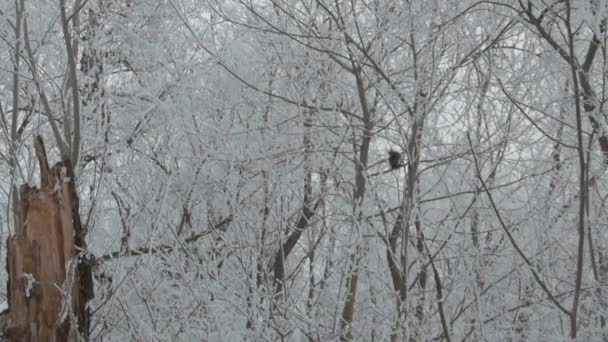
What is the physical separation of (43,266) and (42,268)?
0.01 meters

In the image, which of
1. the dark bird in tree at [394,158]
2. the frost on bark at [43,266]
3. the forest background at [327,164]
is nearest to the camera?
the frost on bark at [43,266]

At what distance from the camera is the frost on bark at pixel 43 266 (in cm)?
352

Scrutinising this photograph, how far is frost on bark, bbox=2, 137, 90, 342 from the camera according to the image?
352 cm

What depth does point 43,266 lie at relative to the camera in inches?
141

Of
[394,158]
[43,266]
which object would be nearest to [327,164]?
[394,158]

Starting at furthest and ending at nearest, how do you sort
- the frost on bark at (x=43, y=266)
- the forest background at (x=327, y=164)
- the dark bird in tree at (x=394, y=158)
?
the dark bird in tree at (x=394, y=158), the forest background at (x=327, y=164), the frost on bark at (x=43, y=266)

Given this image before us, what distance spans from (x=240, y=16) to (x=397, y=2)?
5.01 ft

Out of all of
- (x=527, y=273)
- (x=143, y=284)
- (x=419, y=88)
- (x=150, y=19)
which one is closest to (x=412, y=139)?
(x=419, y=88)

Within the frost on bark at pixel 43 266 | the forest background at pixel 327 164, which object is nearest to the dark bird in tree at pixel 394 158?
the forest background at pixel 327 164

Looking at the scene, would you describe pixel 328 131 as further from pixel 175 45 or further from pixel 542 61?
pixel 175 45

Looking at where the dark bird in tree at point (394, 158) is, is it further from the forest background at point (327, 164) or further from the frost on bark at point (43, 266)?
the frost on bark at point (43, 266)

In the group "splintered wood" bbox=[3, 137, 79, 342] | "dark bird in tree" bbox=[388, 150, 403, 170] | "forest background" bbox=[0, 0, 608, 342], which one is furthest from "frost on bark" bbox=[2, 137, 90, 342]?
"dark bird in tree" bbox=[388, 150, 403, 170]

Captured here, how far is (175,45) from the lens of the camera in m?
7.31

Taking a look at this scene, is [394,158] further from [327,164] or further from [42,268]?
[42,268]
